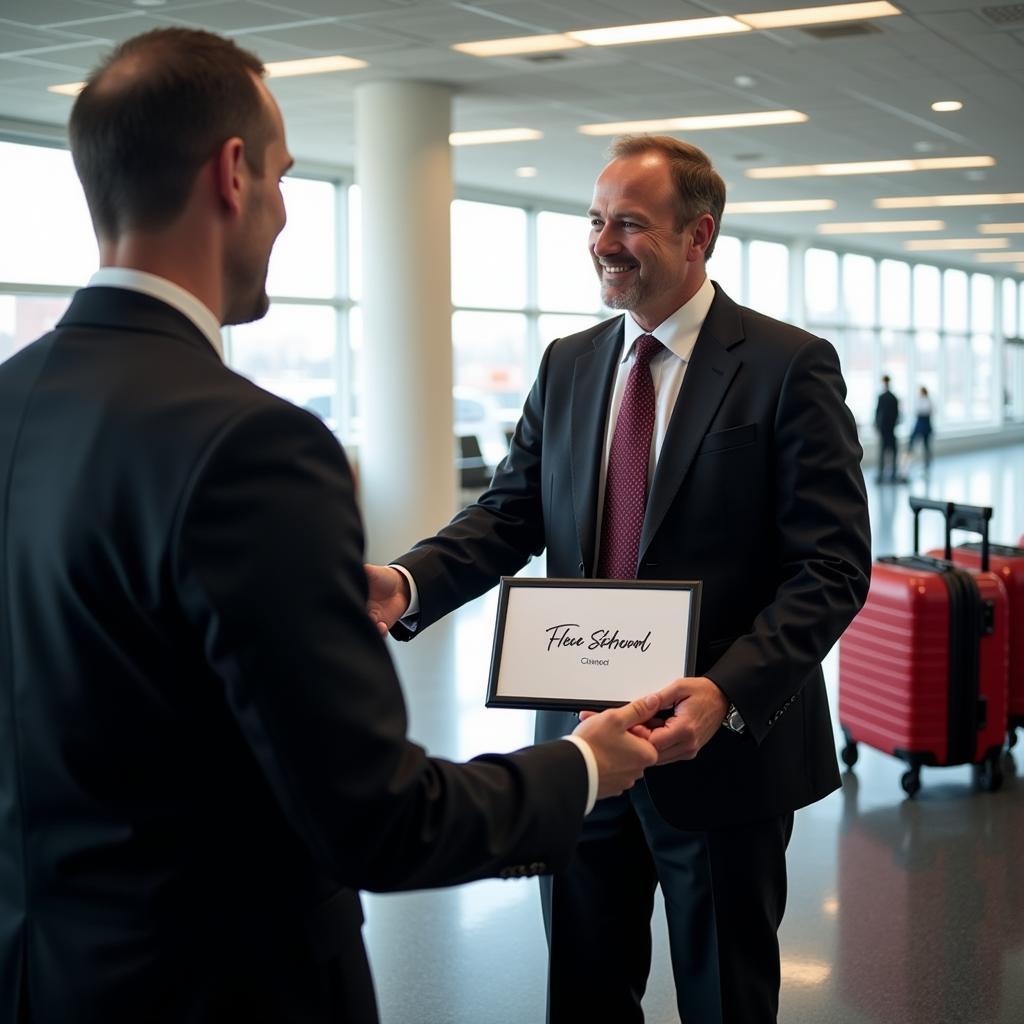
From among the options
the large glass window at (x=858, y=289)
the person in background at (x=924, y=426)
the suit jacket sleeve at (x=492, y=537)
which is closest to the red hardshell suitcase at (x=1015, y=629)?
→ the suit jacket sleeve at (x=492, y=537)

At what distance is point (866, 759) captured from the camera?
5570 mm

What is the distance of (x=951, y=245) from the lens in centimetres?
2184

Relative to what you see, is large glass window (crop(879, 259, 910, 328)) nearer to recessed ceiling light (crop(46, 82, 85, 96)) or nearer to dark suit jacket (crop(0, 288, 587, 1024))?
recessed ceiling light (crop(46, 82, 85, 96))

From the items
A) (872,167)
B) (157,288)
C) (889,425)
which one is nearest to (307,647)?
(157,288)

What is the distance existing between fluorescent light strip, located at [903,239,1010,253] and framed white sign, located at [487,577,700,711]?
2064 cm

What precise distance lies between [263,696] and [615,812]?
1359mm

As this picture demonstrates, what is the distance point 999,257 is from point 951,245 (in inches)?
110

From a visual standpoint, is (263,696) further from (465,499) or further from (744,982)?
(465,499)

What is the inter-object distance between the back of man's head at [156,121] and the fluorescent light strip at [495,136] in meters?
10.2

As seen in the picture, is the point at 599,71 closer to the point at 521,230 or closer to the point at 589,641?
the point at 521,230

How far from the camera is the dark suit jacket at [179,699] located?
1.06 meters

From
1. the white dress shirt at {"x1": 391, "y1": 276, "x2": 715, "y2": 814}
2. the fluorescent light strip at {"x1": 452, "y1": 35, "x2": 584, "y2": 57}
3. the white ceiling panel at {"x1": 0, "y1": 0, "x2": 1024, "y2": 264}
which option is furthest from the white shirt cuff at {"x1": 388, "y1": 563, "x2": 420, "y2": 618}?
the fluorescent light strip at {"x1": 452, "y1": 35, "x2": 584, "y2": 57}

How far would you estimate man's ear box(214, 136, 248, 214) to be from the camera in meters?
1.15

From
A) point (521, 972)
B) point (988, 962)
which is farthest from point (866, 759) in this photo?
point (521, 972)
